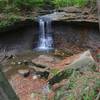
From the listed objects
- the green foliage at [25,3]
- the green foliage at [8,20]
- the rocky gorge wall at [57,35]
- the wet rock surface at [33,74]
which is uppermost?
the green foliage at [25,3]

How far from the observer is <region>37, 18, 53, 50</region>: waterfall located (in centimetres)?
1053

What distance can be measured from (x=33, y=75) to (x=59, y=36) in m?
3.74

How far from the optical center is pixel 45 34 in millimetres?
10734

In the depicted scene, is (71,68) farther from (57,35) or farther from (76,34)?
(57,35)

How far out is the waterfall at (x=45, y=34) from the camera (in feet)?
34.5

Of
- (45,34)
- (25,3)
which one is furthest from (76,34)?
(25,3)

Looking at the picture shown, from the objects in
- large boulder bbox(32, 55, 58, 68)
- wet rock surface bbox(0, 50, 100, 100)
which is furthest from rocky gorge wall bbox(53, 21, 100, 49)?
large boulder bbox(32, 55, 58, 68)

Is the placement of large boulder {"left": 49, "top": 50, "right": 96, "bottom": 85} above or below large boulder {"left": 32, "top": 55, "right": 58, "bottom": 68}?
above

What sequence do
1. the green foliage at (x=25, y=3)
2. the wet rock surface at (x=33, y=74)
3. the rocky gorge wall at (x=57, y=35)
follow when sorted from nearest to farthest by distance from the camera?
the wet rock surface at (x=33, y=74) < the rocky gorge wall at (x=57, y=35) < the green foliage at (x=25, y=3)

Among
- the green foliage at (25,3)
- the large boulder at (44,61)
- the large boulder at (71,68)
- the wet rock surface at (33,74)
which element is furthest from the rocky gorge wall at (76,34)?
the large boulder at (71,68)

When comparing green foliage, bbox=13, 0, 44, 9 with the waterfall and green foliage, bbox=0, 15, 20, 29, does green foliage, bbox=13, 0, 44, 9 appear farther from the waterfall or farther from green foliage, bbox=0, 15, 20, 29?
green foliage, bbox=0, 15, 20, 29

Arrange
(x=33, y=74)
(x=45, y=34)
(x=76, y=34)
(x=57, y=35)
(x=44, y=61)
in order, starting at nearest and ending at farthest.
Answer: (x=33, y=74)
(x=44, y=61)
(x=76, y=34)
(x=57, y=35)
(x=45, y=34)

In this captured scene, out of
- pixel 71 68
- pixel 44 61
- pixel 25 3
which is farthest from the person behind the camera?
pixel 25 3

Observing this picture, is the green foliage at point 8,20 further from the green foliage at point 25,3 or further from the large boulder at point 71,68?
the large boulder at point 71,68
